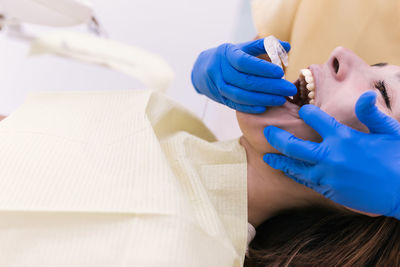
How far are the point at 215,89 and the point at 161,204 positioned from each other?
447 mm

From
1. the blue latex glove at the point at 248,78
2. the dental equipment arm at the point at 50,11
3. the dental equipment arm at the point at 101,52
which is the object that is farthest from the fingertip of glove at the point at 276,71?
the dental equipment arm at the point at 101,52

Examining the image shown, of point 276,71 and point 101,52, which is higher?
point 276,71

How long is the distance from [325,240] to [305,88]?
0.40m

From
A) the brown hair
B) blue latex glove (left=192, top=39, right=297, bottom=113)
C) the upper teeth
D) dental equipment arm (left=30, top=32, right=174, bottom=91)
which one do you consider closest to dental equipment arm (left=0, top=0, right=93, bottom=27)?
dental equipment arm (left=30, top=32, right=174, bottom=91)

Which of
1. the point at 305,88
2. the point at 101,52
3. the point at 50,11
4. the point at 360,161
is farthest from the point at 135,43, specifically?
the point at 360,161

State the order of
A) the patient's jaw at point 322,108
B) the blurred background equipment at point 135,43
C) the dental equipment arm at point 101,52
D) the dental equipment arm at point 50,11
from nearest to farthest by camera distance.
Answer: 1. the patient's jaw at point 322,108
2. the dental equipment arm at point 50,11
3. the dental equipment arm at point 101,52
4. the blurred background equipment at point 135,43

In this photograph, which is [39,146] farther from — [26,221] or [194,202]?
[194,202]

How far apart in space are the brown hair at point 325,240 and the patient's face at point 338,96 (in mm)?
260

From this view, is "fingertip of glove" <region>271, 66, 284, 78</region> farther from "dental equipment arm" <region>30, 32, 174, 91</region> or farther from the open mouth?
"dental equipment arm" <region>30, 32, 174, 91</region>

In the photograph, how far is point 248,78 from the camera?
0.88 m

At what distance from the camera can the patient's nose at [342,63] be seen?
865 mm

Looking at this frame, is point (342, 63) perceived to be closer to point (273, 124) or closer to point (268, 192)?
point (273, 124)

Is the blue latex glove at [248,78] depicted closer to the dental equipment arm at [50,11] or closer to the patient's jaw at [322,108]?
the patient's jaw at [322,108]

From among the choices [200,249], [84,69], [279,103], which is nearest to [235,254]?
[200,249]
